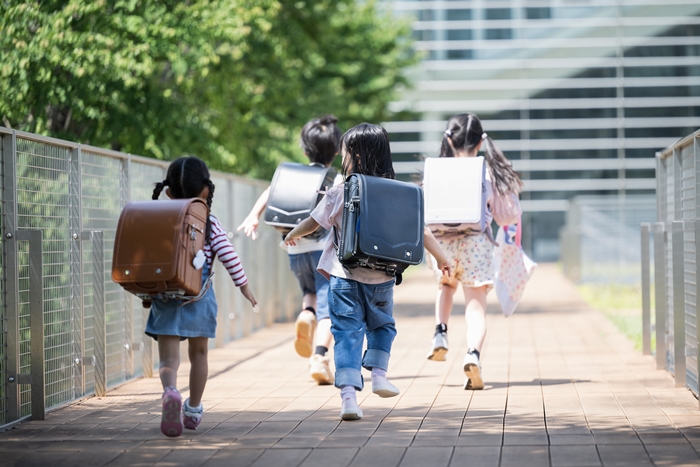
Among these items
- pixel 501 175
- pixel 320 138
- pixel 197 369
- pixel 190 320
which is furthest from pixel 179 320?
pixel 501 175

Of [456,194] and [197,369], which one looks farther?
[456,194]

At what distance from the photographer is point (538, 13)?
3553 centimetres

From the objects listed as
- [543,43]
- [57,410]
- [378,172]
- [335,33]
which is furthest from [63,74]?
[543,43]

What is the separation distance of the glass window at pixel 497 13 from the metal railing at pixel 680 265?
92.6ft

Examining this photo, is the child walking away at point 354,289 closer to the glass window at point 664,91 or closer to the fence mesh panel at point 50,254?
the fence mesh panel at point 50,254

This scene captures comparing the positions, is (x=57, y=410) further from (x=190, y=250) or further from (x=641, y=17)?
(x=641, y=17)

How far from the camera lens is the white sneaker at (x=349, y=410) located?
5.76 metres

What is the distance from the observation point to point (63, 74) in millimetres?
11164

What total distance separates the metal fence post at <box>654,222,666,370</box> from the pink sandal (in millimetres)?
3936

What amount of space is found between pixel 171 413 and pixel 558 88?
32.0m

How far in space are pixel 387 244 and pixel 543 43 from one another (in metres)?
31.4

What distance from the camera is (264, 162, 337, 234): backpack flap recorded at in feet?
24.4

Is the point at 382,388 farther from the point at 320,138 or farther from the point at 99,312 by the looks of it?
the point at 320,138

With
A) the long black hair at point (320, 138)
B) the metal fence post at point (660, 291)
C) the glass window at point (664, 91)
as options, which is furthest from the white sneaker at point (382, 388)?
the glass window at point (664, 91)
